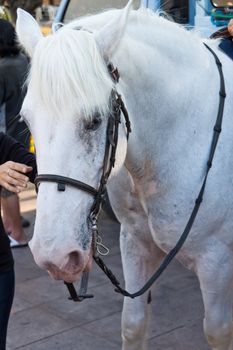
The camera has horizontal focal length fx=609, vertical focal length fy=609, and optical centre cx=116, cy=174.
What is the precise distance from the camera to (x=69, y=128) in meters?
2.02

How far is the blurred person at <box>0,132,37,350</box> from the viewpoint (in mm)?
2344

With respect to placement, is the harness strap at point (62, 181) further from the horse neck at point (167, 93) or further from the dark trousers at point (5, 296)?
the dark trousers at point (5, 296)

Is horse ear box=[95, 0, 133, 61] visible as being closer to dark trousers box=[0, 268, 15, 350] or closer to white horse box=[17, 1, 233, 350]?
white horse box=[17, 1, 233, 350]

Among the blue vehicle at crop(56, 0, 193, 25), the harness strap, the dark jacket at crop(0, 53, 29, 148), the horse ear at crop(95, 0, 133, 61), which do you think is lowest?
the dark jacket at crop(0, 53, 29, 148)

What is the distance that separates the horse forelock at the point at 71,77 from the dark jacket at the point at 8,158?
61 centimetres

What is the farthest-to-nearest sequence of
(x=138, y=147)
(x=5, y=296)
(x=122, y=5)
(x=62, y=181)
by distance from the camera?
(x=122, y=5)
(x=5, y=296)
(x=138, y=147)
(x=62, y=181)

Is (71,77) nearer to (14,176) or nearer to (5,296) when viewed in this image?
(14,176)

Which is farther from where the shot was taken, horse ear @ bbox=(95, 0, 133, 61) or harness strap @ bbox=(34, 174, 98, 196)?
horse ear @ bbox=(95, 0, 133, 61)

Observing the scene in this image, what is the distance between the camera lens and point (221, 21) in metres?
3.94

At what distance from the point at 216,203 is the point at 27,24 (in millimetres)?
1080

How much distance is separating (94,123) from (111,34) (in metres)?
0.32

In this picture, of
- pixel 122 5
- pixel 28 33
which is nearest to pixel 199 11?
pixel 122 5

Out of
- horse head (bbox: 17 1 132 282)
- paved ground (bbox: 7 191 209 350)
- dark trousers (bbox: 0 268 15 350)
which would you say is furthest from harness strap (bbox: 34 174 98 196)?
paved ground (bbox: 7 191 209 350)

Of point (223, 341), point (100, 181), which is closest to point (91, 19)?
A: point (100, 181)
